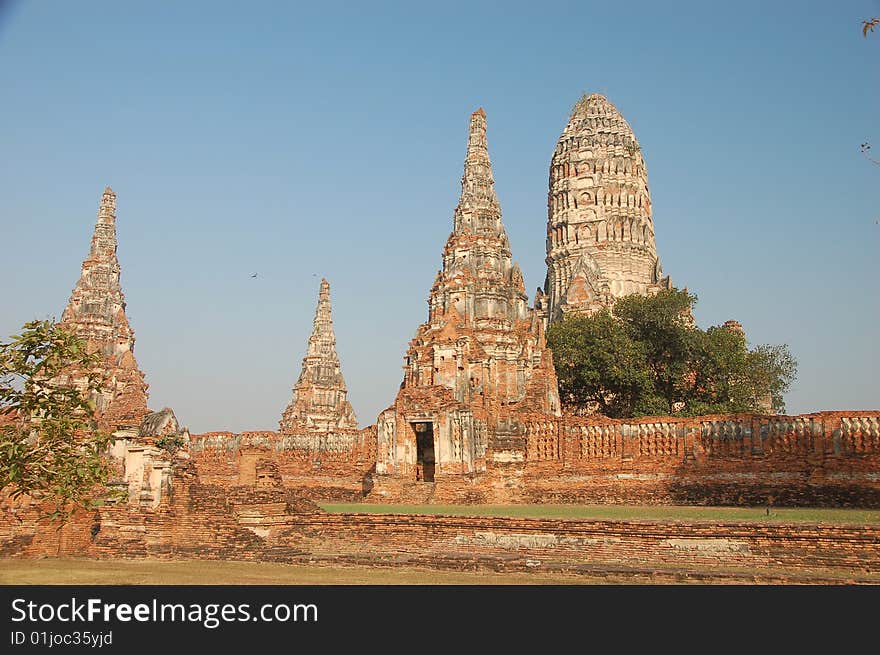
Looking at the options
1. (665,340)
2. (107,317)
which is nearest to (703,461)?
(665,340)

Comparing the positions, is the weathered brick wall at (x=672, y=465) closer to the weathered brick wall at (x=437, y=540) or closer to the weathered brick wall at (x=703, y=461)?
the weathered brick wall at (x=703, y=461)

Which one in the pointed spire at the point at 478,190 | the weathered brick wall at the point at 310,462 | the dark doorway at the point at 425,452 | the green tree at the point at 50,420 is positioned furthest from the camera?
the pointed spire at the point at 478,190

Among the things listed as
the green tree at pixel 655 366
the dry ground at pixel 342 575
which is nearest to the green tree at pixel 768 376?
the green tree at pixel 655 366

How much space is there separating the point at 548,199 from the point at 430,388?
106 ft

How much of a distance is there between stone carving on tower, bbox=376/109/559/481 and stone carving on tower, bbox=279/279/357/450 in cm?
1691

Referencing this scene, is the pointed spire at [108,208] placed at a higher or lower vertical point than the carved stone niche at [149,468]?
higher

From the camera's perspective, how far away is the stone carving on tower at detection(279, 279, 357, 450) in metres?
48.1

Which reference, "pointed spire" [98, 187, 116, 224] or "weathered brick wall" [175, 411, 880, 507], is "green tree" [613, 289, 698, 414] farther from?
"pointed spire" [98, 187, 116, 224]

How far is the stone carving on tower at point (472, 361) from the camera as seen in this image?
26.5 metres

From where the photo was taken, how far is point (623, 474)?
2455cm

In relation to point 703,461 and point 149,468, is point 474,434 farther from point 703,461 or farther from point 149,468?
point 149,468

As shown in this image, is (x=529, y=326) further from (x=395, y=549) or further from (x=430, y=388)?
(x=395, y=549)

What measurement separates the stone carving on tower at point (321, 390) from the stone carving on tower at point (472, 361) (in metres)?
16.9

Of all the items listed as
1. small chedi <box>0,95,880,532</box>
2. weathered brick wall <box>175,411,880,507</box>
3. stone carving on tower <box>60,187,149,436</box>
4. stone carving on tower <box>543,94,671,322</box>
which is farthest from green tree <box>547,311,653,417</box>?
stone carving on tower <box>60,187,149,436</box>
